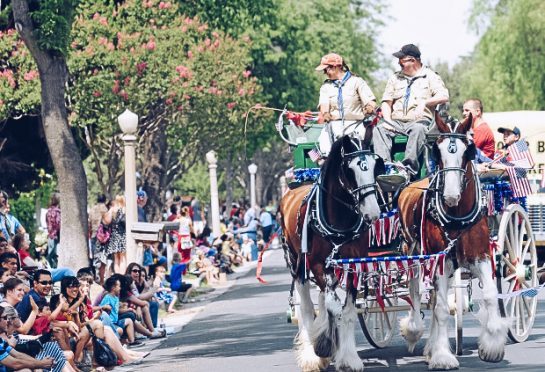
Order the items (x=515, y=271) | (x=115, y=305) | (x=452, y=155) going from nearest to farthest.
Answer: (x=452, y=155) → (x=515, y=271) → (x=115, y=305)

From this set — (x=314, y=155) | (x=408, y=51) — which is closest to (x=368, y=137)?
(x=314, y=155)

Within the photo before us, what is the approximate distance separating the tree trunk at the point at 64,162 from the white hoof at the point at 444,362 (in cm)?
1162

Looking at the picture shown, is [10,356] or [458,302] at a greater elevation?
[458,302]

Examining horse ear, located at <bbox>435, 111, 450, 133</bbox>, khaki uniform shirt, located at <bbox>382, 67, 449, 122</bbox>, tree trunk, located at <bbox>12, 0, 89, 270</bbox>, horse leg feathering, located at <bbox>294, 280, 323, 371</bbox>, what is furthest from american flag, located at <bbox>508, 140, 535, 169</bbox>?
tree trunk, located at <bbox>12, 0, 89, 270</bbox>

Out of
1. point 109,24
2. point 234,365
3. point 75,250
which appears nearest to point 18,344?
point 234,365

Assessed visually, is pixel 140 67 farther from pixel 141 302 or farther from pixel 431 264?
pixel 431 264

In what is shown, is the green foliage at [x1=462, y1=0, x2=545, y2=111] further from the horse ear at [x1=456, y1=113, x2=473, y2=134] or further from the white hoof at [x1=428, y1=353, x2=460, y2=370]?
the white hoof at [x1=428, y1=353, x2=460, y2=370]

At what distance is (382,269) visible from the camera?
14125 mm

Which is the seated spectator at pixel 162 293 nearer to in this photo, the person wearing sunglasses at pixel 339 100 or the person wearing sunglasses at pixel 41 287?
the person wearing sunglasses at pixel 41 287

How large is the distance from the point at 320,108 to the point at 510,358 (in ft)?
10.4

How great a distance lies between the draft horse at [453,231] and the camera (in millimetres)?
14195

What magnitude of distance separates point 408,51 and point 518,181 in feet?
5.76

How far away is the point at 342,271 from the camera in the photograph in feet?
46.1

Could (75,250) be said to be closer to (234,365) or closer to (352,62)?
(234,365)
